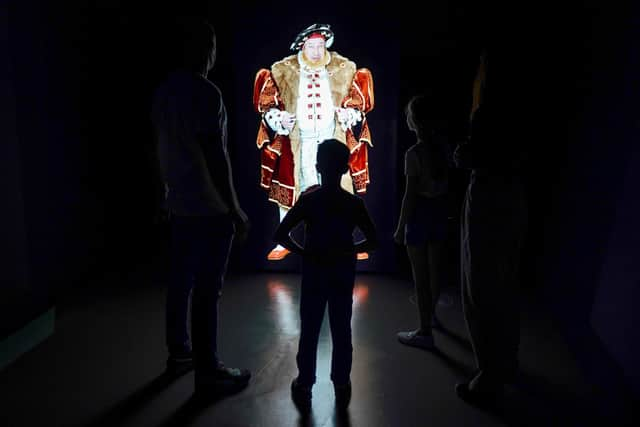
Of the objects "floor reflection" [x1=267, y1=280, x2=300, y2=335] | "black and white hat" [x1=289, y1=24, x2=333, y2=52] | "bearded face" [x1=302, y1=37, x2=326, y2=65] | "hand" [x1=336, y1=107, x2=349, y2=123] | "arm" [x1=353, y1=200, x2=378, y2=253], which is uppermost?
"black and white hat" [x1=289, y1=24, x2=333, y2=52]

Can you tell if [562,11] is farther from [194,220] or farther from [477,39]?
[194,220]

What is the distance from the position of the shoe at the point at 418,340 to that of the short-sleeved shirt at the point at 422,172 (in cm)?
79

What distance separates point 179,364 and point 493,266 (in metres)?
1.53

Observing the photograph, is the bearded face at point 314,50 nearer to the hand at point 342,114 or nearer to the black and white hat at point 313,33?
the black and white hat at point 313,33

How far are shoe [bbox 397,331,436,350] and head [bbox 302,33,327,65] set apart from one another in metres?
2.07

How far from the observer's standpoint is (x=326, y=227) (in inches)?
73.3

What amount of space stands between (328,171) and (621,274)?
5.22 feet

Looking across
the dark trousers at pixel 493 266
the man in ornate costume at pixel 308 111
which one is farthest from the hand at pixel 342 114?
the dark trousers at pixel 493 266

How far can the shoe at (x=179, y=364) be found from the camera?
7.57 feet

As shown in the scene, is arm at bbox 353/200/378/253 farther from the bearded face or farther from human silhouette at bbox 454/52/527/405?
the bearded face

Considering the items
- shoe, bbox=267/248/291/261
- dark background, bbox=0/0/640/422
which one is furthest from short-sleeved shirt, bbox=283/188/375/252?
shoe, bbox=267/248/291/261

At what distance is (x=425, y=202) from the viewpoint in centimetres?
246

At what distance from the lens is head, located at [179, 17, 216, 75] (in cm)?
196

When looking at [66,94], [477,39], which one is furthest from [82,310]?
[477,39]
